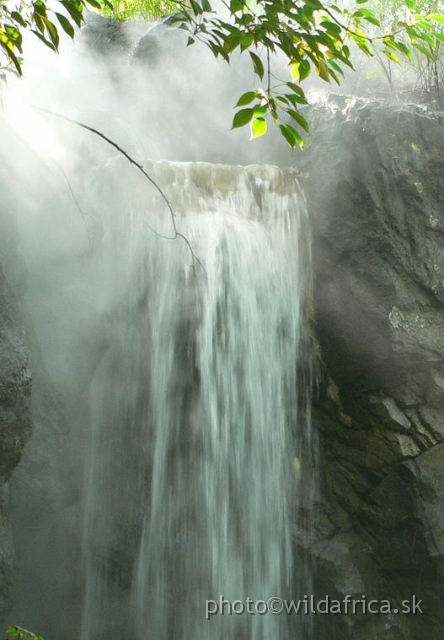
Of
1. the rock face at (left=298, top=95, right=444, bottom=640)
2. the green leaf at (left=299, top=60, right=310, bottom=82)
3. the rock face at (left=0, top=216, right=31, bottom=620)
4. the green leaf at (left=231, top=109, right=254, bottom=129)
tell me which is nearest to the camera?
the green leaf at (left=231, top=109, right=254, bottom=129)

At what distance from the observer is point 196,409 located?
4957mm

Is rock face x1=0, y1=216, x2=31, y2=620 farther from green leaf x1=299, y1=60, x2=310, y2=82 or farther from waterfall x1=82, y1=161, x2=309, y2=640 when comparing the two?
green leaf x1=299, y1=60, x2=310, y2=82

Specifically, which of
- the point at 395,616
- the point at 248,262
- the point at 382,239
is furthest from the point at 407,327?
the point at 395,616

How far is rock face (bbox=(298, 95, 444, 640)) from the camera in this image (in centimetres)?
465

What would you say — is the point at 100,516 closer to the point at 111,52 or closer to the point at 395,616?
the point at 395,616

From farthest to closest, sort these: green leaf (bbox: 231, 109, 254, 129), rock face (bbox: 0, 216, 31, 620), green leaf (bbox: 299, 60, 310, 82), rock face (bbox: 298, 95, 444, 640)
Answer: rock face (bbox: 298, 95, 444, 640) → rock face (bbox: 0, 216, 31, 620) → green leaf (bbox: 299, 60, 310, 82) → green leaf (bbox: 231, 109, 254, 129)

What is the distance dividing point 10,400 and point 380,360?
2.61m

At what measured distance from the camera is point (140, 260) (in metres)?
5.09

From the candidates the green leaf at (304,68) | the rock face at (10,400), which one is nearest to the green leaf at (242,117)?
the green leaf at (304,68)

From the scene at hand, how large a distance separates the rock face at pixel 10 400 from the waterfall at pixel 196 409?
1.28 m

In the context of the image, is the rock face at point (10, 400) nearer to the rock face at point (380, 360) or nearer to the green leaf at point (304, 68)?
the green leaf at point (304, 68)

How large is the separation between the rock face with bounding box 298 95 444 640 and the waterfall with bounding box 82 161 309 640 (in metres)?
0.27

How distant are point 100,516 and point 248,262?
6.92ft

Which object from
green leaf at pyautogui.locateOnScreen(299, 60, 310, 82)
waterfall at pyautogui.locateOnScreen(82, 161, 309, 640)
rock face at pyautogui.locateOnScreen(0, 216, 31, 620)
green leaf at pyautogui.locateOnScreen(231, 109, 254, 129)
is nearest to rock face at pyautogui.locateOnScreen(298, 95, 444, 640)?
waterfall at pyautogui.locateOnScreen(82, 161, 309, 640)
